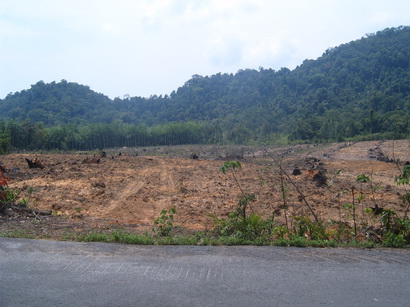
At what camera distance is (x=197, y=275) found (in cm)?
465

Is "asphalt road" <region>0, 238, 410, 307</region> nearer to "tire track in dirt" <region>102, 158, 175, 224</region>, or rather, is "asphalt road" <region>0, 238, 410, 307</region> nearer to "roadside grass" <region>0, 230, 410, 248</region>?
"roadside grass" <region>0, 230, 410, 248</region>

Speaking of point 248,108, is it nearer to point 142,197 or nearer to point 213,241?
point 142,197

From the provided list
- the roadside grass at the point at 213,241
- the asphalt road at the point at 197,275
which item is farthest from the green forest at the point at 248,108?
the asphalt road at the point at 197,275

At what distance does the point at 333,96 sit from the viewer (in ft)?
270

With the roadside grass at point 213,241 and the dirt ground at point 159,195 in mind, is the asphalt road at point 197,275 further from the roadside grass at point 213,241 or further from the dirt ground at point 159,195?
the dirt ground at point 159,195

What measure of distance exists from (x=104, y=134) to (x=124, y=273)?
59.6m

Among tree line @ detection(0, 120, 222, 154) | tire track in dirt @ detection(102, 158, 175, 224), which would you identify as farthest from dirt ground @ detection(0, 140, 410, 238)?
tree line @ detection(0, 120, 222, 154)

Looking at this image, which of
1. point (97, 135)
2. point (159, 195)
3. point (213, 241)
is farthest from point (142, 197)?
point (97, 135)

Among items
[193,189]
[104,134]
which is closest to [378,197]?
[193,189]

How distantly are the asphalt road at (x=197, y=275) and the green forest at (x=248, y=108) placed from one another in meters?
31.6

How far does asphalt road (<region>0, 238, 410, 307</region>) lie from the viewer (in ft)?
13.2

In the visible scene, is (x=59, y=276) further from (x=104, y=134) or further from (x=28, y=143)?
(x=104, y=134)

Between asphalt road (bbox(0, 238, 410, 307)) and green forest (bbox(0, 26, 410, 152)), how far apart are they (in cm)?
3165

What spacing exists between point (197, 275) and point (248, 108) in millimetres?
96359
